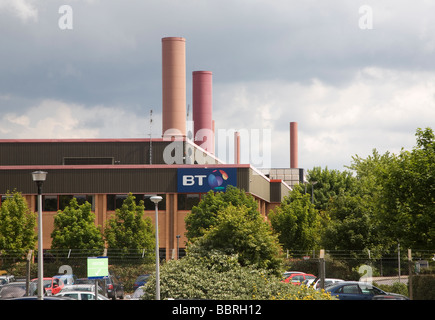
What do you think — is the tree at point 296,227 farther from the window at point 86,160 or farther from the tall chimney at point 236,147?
the tall chimney at point 236,147

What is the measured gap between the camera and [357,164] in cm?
7638

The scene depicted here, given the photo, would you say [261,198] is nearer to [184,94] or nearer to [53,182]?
[184,94]

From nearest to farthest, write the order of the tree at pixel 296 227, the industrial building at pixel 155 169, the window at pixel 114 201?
the tree at pixel 296 227 → the industrial building at pixel 155 169 → the window at pixel 114 201

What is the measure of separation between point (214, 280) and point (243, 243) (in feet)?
9.42

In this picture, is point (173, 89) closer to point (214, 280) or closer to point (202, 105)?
point (202, 105)

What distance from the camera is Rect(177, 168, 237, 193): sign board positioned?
6222 cm

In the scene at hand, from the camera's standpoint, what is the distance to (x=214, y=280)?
20.9m

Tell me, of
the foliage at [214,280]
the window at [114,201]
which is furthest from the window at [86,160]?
the foliage at [214,280]

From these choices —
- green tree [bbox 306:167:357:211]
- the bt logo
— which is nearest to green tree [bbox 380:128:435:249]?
the bt logo

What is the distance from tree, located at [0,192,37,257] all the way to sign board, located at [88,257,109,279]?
2558 centimetres

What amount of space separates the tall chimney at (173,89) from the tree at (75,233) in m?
27.3

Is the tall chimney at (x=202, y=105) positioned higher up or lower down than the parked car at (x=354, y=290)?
higher up

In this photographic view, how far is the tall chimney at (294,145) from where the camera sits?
115 m
